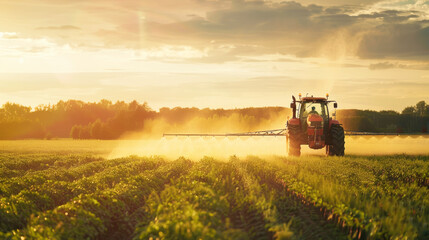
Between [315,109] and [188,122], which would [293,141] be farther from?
[188,122]

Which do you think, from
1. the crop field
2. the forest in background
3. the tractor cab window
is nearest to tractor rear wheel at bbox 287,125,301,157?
the tractor cab window

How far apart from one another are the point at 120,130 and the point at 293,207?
60.7m

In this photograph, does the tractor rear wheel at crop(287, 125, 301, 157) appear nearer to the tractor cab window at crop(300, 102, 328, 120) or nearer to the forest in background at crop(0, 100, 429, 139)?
the tractor cab window at crop(300, 102, 328, 120)

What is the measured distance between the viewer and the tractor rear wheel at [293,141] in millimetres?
21672

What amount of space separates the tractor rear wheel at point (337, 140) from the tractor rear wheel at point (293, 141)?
69.5 inches

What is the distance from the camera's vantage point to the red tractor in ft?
69.4

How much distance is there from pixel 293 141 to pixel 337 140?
2.23 m

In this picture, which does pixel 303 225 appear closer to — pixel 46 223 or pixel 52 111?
pixel 46 223

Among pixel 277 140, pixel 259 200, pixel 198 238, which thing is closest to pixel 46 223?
pixel 198 238

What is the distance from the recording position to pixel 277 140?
28047 millimetres

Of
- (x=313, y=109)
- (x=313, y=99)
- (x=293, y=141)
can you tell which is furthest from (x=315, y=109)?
(x=293, y=141)

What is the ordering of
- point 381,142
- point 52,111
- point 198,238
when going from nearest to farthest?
point 198,238, point 381,142, point 52,111

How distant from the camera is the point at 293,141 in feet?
72.1

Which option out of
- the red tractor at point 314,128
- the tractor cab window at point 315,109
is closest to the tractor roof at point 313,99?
the red tractor at point 314,128
